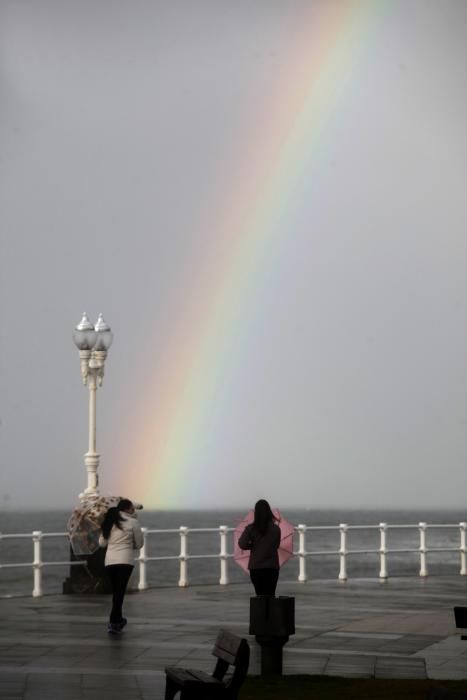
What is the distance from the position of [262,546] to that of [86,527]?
6.09m

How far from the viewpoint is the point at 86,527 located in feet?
84.0

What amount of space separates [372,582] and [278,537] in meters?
10.6

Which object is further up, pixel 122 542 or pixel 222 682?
pixel 122 542

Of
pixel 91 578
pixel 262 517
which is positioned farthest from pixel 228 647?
pixel 91 578

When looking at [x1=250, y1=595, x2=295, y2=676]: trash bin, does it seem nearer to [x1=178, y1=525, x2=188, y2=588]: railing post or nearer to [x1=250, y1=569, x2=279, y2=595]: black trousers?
[x1=250, y1=569, x2=279, y2=595]: black trousers

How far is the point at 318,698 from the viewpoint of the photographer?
43.6ft

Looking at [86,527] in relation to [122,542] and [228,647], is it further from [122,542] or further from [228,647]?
[228,647]

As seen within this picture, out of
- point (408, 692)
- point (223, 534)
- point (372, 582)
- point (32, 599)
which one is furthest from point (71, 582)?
point (408, 692)

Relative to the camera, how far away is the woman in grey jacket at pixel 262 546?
66.3 feet

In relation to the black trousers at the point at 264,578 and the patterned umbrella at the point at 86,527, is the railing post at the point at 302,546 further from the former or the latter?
the black trousers at the point at 264,578

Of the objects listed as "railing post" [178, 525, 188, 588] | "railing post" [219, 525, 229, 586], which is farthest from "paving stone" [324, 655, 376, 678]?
"railing post" [219, 525, 229, 586]

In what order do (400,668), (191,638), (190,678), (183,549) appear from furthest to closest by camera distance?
(183,549) < (191,638) < (400,668) < (190,678)

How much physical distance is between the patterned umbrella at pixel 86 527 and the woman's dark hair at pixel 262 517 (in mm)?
5412

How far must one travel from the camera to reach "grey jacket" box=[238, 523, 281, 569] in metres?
20.2
